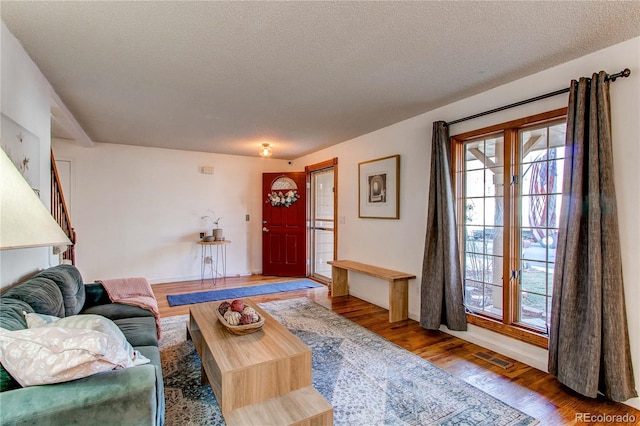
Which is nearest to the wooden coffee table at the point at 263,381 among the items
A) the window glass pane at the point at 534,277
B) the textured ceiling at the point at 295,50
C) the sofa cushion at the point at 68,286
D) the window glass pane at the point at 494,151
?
the sofa cushion at the point at 68,286

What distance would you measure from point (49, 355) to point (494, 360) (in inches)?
116

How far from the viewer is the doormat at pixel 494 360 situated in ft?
8.25

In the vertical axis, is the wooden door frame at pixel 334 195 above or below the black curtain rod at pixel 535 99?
below

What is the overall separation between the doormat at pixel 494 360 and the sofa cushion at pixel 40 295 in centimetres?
314

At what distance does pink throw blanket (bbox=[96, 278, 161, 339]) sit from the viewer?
2.63m

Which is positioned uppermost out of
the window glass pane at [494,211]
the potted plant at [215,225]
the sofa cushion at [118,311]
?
the window glass pane at [494,211]

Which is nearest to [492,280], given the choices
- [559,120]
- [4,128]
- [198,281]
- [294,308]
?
[559,120]

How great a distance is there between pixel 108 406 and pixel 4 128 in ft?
5.73

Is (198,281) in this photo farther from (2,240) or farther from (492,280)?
(2,240)

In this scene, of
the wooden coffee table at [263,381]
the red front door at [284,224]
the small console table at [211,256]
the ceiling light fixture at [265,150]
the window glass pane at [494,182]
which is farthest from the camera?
the red front door at [284,224]

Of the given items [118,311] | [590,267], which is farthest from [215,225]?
[590,267]

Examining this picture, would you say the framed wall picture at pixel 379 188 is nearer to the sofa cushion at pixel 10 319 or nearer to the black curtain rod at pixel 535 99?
the black curtain rod at pixel 535 99

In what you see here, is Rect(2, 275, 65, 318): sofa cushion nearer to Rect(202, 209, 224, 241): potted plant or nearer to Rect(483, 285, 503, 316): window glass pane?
Rect(483, 285, 503, 316): window glass pane

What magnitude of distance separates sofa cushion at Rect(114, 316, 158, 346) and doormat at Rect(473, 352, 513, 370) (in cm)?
258
